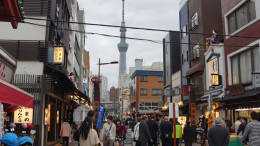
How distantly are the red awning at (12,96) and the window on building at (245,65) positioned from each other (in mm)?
14793

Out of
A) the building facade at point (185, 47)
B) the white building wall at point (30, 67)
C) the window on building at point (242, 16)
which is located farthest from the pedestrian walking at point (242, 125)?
the building facade at point (185, 47)

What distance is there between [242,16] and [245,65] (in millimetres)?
3615

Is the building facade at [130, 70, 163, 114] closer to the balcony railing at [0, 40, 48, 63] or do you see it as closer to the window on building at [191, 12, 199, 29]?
the window on building at [191, 12, 199, 29]

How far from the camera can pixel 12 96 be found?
7492mm

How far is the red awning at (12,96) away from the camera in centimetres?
680

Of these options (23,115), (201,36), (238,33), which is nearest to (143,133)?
(23,115)

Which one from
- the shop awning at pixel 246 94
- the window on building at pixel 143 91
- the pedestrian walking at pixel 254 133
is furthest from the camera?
the window on building at pixel 143 91

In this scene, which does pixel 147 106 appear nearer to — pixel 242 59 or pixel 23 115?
pixel 242 59

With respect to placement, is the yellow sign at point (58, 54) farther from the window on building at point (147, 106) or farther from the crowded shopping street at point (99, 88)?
the window on building at point (147, 106)

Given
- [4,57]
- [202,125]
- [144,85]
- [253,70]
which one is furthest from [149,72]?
[4,57]

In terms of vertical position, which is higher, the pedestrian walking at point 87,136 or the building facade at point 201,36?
the building facade at point 201,36

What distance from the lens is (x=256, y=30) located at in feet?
59.6

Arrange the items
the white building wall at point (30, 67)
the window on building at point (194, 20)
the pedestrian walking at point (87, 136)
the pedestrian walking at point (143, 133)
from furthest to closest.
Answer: the window on building at point (194, 20) → the white building wall at point (30, 67) → the pedestrian walking at point (143, 133) → the pedestrian walking at point (87, 136)

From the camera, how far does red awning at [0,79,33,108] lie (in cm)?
680
